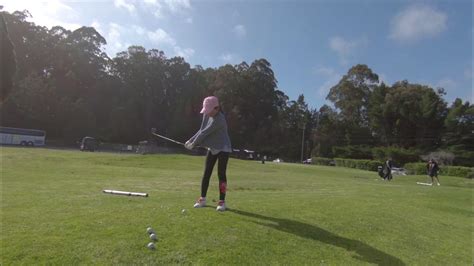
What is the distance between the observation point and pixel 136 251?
5.61 metres

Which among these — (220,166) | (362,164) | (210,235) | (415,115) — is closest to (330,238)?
(210,235)

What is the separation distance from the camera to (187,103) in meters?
106

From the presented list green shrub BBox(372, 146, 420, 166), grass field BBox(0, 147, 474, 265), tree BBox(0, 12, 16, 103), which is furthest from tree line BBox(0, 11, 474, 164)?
grass field BBox(0, 147, 474, 265)

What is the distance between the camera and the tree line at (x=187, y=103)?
88.4 metres

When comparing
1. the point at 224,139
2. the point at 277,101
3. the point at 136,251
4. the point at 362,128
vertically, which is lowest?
the point at 136,251

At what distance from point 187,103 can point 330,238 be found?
329 feet

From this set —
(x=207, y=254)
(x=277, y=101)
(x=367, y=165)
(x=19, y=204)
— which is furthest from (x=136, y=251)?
(x=277, y=101)

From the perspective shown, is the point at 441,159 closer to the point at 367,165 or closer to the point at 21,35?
the point at 367,165

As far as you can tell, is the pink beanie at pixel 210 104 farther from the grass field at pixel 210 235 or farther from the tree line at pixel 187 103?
the tree line at pixel 187 103

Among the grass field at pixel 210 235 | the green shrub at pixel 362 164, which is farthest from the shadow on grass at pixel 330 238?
the green shrub at pixel 362 164

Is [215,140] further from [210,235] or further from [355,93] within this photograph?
[355,93]

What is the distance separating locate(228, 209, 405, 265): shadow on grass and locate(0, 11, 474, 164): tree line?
85.1 metres

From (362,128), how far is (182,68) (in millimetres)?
52335

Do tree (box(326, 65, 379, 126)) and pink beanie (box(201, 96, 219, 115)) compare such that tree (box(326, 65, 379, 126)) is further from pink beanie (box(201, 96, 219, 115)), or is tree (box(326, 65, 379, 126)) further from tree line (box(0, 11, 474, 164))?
pink beanie (box(201, 96, 219, 115))
